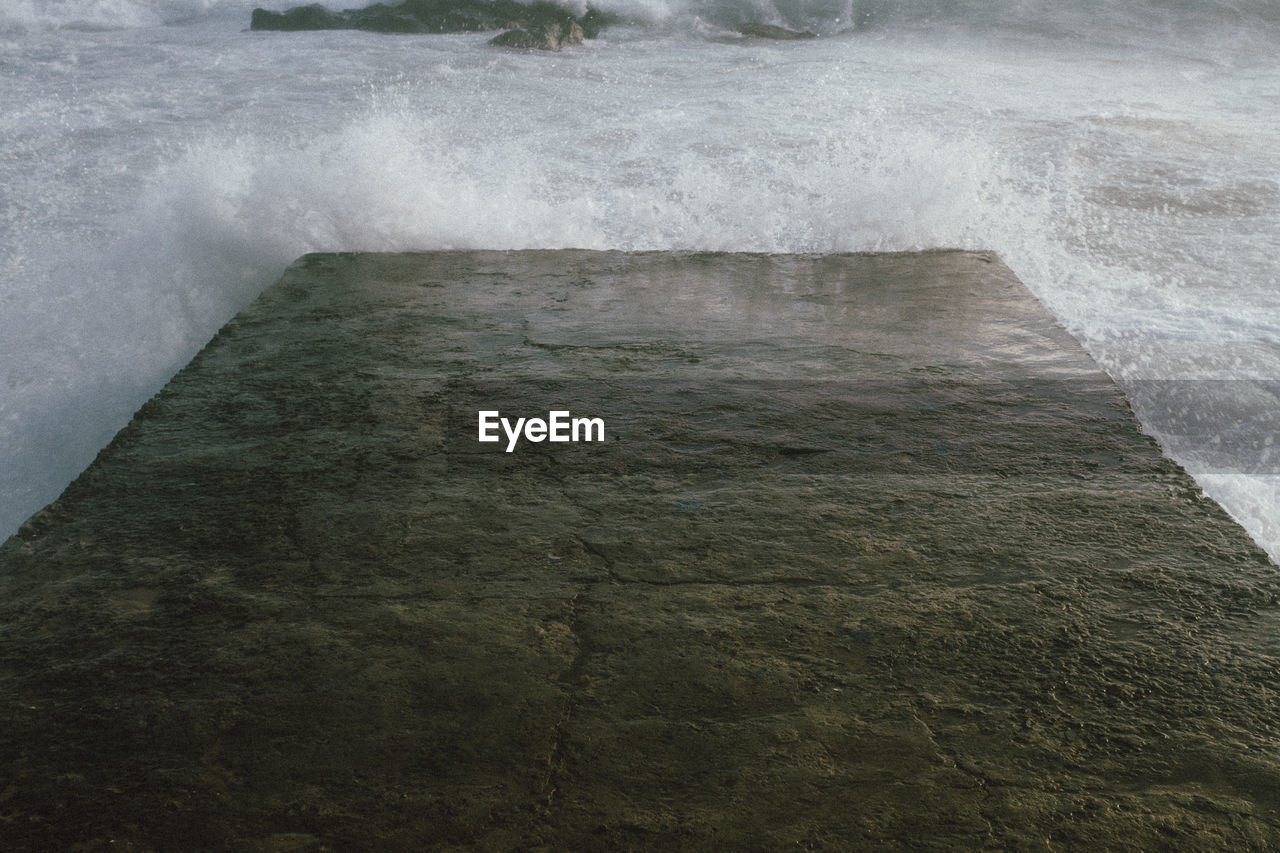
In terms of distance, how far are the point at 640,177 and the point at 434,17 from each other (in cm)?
892

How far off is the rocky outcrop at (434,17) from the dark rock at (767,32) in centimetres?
198

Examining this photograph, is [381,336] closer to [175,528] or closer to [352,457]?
[352,457]

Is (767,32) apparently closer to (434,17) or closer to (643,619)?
(434,17)

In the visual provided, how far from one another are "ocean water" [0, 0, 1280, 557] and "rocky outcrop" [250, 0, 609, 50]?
63 cm

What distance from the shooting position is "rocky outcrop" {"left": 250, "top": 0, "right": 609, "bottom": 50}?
13.0 metres

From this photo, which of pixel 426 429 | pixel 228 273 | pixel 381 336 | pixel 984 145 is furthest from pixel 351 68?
pixel 426 429

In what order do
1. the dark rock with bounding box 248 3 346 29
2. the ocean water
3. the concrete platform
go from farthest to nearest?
the dark rock with bounding box 248 3 346 29 < the ocean water < the concrete platform

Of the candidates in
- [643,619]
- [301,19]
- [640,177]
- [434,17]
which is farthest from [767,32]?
[643,619]

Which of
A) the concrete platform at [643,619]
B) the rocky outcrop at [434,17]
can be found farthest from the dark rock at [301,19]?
the concrete platform at [643,619]

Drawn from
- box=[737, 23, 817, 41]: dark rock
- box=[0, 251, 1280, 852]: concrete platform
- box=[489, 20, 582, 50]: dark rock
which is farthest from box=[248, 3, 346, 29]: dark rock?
box=[0, 251, 1280, 852]: concrete platform

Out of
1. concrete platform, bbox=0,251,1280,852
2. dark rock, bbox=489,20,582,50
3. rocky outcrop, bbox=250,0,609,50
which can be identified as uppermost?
rocky outcrop, bbox=250,0,609,50
